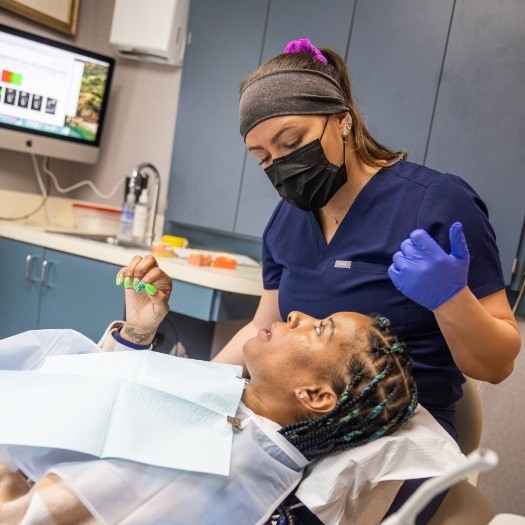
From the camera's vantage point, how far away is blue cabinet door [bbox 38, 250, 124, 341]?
2.44 metres

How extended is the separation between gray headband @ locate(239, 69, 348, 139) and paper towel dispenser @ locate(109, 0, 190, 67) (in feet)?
5.27

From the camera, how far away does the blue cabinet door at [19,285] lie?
262cm

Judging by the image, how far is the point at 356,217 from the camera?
1.40 meters

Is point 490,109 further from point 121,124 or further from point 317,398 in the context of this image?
point 121,124

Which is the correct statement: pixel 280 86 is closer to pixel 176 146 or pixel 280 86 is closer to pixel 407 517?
pixel 407 517

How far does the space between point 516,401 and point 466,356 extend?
4.74ft

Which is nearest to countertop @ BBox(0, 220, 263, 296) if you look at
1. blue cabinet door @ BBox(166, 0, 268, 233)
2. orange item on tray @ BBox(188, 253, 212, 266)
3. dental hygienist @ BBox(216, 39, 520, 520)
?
orange item on tray @ BBox(188, 253, 212, 266)

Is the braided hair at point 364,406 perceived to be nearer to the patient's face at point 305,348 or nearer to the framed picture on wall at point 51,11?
the patient's face at point 305,348

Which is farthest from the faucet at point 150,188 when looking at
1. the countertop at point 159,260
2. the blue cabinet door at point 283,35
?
the blue cabinet door at point 283,35

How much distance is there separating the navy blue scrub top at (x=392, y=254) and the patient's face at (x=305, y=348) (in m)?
0.14

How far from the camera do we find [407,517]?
66cm

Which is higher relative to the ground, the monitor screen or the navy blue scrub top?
the monitor screen

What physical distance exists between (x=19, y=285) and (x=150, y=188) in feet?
2.57

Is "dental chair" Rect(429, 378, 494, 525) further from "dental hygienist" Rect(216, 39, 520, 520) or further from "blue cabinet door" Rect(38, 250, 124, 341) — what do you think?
"blue cabinet door" Rect(38, 250, 124, 341)
